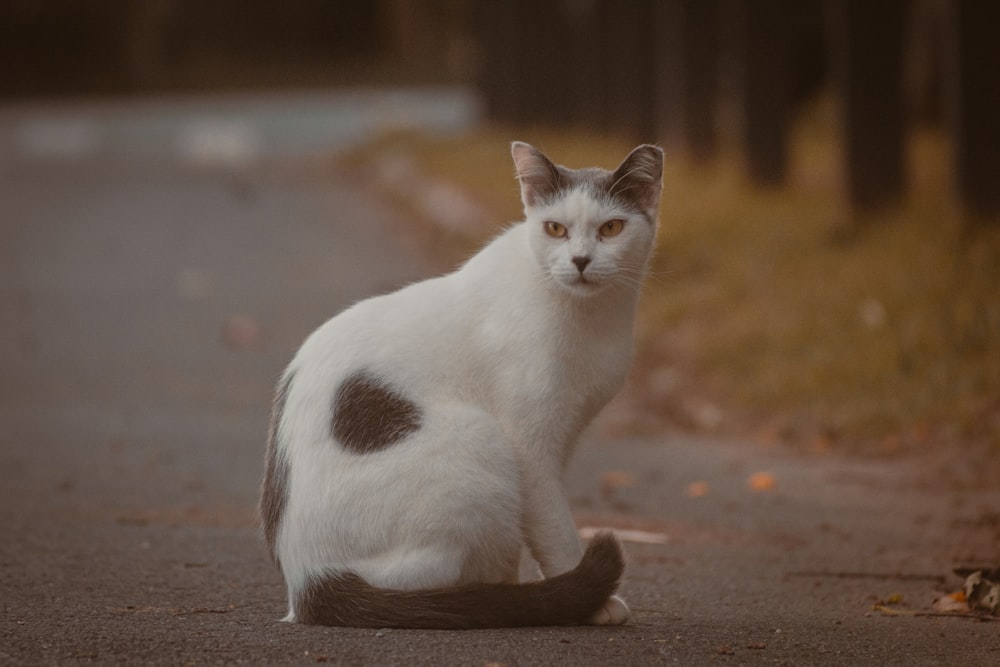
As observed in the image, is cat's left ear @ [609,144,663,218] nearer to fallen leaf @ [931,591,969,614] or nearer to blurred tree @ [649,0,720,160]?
fallen leaf @ [931,591,969,614]

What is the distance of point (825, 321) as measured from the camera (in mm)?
8266

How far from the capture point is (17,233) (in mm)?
14938

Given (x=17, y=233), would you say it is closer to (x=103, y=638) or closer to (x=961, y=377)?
(x=961, y=377)

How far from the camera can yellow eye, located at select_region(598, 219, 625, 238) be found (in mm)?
4262

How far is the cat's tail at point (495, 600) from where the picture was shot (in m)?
3.91

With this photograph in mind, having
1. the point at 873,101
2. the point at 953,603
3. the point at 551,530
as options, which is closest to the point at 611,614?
the point at 551,530

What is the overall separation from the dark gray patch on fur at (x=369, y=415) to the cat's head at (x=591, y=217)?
23.9 inches

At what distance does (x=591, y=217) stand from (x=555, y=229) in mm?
121

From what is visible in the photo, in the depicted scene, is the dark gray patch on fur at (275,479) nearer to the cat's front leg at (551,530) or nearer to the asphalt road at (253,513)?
the asphalt road at (253,513)

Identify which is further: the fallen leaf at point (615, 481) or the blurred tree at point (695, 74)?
the blurred tree at point (695, 74)

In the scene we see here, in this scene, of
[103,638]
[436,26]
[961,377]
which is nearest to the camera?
[103,638]

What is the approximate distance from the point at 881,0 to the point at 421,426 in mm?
7408

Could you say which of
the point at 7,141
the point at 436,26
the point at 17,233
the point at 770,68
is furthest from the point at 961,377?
the point at 436,26

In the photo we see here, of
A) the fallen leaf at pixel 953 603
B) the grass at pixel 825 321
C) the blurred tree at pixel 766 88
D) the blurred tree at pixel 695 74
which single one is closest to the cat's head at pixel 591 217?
the fallen leaf at pixel 953 603
